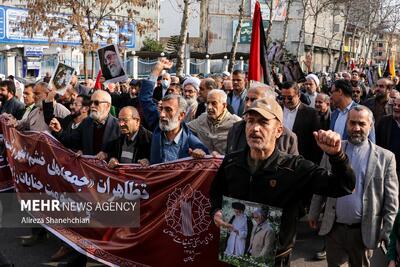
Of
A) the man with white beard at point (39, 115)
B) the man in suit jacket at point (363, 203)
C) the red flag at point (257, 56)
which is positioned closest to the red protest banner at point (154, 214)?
the man in suit jacket at point (363, 203)

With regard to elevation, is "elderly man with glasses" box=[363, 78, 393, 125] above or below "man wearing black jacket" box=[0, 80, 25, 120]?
above

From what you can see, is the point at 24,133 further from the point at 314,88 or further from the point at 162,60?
the point at 314,88

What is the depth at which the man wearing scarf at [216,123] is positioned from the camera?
5320mm

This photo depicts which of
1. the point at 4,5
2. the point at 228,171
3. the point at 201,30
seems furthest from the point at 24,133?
the point at 201,30

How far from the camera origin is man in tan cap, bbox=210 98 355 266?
9.77 feet

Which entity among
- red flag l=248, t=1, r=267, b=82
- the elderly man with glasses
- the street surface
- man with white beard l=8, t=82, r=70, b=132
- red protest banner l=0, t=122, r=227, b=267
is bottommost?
the street surface

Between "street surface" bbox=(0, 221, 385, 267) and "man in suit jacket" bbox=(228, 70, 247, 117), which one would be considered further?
"man in suit jacket" bbox=(228, 70, 247, 117)

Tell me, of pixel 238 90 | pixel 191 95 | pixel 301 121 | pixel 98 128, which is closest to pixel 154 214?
pixel 98 128

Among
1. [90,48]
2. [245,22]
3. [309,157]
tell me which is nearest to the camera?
[309,157]

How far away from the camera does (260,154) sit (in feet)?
10.1

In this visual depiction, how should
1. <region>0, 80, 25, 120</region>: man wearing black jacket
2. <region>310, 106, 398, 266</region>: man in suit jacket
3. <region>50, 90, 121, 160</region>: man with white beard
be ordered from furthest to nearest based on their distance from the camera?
<region>0, 80, 25, 120</region>: man wearing black jacket < <region>50, 90, 121, 160</region>: man with white beard < <region>310, 106, 398, 266</region>: man in suit jacket

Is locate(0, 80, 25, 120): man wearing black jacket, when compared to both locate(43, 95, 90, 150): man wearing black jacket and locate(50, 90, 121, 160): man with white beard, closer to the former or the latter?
locate(43, 95, 90, 150): man wearing black jacket

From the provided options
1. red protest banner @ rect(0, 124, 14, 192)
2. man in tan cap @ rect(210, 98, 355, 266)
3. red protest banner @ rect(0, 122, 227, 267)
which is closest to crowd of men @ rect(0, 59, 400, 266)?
man in tan cap @ rect(210, 98, 355, 266)

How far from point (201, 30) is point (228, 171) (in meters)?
56.0
